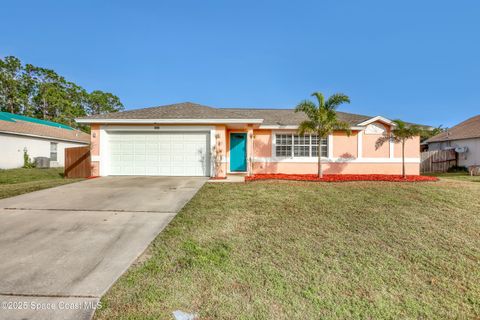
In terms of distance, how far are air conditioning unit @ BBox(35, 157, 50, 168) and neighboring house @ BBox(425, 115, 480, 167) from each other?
33500 millimetres

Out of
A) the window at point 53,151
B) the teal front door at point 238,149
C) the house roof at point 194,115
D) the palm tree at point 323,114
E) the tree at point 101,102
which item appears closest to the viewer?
the palm tree at point 323,114

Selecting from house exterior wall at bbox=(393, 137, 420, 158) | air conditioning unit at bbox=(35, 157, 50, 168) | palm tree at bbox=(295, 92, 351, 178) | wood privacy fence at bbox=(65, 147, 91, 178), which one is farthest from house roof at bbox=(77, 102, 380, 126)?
air conditioning unit at bbox=(35, 157, 50, 168)

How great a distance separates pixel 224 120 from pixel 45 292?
29.3 ft

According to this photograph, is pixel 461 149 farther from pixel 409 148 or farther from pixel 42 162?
pixel 42 162

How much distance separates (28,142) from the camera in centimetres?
1745

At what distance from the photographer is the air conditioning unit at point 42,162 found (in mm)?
17581

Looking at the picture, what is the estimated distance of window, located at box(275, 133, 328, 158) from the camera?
12648mm

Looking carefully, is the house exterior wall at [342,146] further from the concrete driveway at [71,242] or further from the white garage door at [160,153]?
the concrete driveway at [71,242]

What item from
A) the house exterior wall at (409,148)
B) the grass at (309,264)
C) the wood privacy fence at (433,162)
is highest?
the house exterior wall at (409,148)

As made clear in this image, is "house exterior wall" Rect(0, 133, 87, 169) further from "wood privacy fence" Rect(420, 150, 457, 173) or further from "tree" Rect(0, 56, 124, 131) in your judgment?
"wood privacy fence" Rect(420, 150, 457, 173)

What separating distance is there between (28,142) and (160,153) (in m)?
13.9

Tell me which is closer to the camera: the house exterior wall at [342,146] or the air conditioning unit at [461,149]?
the house exterior wall at [342,146]

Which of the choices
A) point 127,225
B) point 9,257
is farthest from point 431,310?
point 9,257

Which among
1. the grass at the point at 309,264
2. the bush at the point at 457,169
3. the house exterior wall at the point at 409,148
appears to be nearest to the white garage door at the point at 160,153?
the grass at the point at 309,264
